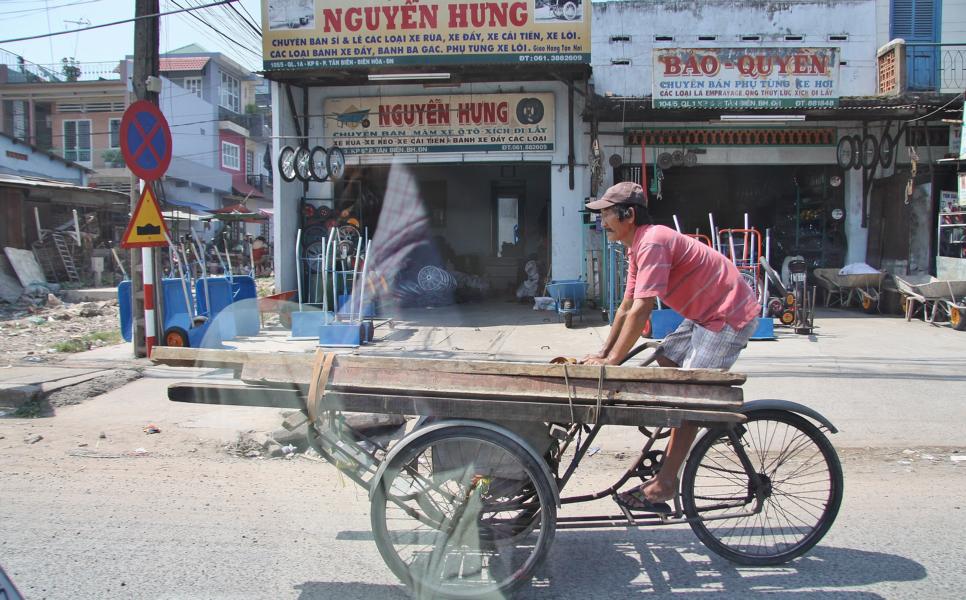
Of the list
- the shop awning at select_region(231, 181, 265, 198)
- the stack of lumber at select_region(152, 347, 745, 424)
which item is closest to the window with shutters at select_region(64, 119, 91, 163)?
the shop awning at select_region(231, 181, 265, 198)

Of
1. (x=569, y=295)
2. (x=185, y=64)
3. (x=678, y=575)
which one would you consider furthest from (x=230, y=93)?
(x=678, y=575)

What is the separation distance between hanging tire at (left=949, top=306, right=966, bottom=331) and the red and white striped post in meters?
11.8

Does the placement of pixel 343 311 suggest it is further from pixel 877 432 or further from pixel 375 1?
pixel 877 432

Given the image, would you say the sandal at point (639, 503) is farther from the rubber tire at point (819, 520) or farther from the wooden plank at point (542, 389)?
the wooden plank at point (542, 389)

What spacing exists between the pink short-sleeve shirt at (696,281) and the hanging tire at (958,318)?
380 inches

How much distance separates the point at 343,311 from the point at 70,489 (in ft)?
21.9

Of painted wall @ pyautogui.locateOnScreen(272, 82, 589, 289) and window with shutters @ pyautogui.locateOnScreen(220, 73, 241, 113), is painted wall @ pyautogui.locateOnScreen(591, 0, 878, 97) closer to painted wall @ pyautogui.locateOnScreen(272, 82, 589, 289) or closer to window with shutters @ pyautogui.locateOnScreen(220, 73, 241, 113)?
painted wall @ pyautogui.locateOnScreen(272, 82, 589, 289)

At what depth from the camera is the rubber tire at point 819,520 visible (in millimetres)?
3451

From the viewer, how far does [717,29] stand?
14.3 m

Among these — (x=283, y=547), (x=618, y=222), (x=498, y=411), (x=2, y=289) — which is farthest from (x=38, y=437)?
(x=2, y=289)

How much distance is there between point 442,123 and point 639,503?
38.1 feet

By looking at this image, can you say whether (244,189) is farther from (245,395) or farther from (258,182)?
(245,395)

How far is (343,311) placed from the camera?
11.2 meters

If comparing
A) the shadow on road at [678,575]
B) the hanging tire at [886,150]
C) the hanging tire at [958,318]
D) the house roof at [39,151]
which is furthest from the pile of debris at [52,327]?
the hanging tire at [886,150]
